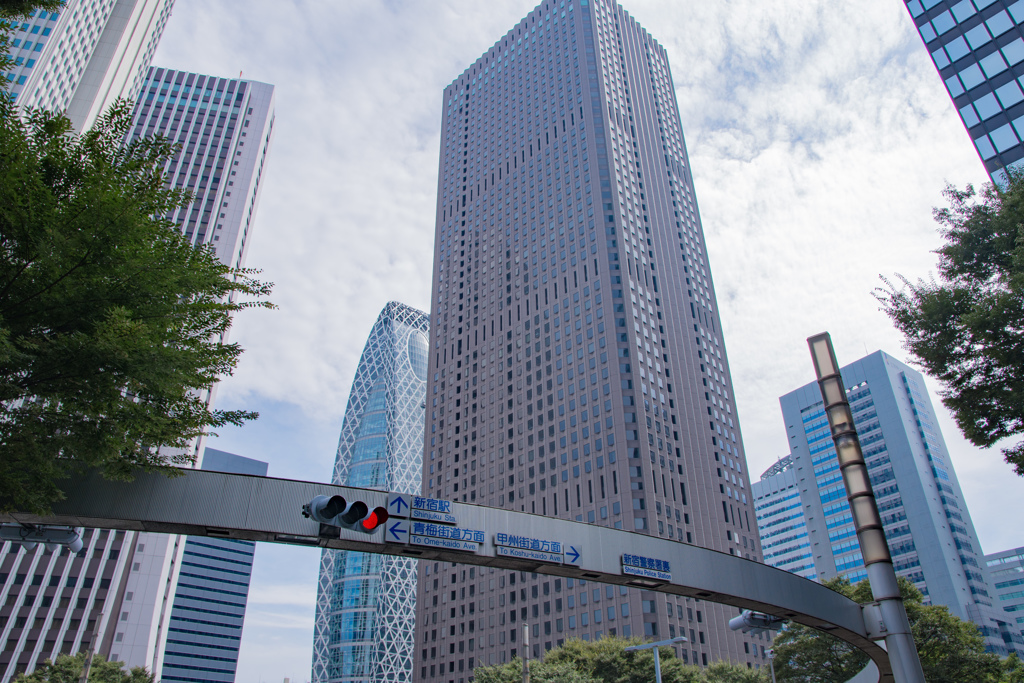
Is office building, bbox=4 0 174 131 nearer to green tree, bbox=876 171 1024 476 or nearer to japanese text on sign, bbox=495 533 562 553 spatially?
japanese text on sign, bbox=495 533 562 553

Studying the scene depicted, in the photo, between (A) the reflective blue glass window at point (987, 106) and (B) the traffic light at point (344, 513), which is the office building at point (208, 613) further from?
(B) the traffic light at point (344, 513)

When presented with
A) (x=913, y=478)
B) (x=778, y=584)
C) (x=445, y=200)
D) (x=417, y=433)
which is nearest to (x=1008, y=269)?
(x=778, y=584)

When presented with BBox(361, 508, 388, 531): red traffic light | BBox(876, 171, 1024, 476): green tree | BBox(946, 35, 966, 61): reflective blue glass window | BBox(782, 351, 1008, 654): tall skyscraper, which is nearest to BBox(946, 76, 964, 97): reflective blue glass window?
BBox(946, 35, 966, 61): reflective blue glass window

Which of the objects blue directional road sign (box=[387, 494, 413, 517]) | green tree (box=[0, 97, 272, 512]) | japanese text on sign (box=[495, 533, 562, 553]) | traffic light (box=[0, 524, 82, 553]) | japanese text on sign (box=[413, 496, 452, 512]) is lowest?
traffic light (box=[0, 524, 82, 553])

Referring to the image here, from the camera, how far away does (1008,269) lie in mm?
19609

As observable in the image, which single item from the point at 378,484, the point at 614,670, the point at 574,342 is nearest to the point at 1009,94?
the point at 614,670

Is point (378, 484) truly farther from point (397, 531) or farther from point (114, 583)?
point (397, 531)

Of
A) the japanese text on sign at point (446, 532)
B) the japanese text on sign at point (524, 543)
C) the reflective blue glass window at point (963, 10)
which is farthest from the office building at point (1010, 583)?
the japanese text on sign at point (446, 532)

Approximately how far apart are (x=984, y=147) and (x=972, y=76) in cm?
523

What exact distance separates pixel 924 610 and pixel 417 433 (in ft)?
428

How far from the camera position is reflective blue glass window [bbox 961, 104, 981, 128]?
41125 mm

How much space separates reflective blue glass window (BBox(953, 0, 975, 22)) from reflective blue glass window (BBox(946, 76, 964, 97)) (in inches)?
170

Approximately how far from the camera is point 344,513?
32.1 feet

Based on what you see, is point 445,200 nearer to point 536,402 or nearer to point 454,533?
point 536,402
